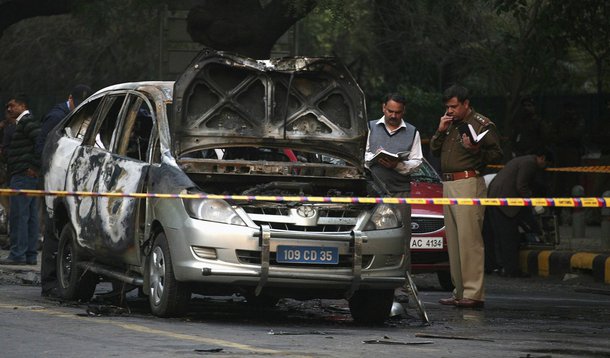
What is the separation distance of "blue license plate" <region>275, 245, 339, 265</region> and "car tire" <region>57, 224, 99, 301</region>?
2.34m

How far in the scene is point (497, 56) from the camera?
27016mm

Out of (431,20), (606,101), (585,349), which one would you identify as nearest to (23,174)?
(585,349)

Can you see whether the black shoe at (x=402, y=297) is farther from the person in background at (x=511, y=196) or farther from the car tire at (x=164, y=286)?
the person in background at (x=511, y=196)

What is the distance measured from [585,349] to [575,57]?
2563 cm

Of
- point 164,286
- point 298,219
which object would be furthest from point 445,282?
point 164,286

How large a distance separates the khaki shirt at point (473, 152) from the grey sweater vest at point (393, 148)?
1.20 ft

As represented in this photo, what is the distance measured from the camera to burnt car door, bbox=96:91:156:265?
11.7 m

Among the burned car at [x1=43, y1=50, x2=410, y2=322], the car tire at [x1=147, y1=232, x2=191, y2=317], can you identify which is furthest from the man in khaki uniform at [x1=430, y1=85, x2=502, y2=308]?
the car tire at [x1=147, y1=232, x2=191, y2=317]

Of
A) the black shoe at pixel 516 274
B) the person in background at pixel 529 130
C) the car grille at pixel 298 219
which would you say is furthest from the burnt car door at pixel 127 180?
the person in background at pixel 529 130

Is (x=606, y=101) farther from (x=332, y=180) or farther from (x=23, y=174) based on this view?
(x=332, y=180)

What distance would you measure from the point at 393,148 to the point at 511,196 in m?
5.04

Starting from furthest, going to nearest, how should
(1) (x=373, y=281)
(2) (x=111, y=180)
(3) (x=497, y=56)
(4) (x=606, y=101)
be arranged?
1. (3) (x=497, y=56)
2. (4) (x=606, y=101)
3. (2) (x=111, y=180)
4. (1) (x=373, y=281)

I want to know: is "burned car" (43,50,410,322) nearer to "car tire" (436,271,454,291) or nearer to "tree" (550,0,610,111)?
"car tire" (436,271,454,291)

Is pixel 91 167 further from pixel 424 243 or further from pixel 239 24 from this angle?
pixel 239 24
